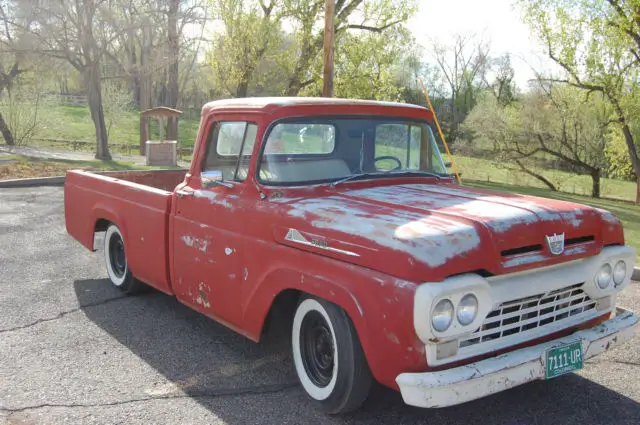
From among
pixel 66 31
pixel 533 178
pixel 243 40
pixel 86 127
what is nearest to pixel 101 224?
Answer: pixel 66 31

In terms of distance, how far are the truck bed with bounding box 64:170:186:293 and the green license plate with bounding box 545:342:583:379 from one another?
3.01 m

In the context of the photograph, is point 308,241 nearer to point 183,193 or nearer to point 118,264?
point 183,193

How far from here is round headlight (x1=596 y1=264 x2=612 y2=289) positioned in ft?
12.5

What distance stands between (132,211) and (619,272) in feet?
13.0

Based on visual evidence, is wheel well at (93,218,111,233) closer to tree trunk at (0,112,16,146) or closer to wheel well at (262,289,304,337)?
wheel well at (262,289,304,337)

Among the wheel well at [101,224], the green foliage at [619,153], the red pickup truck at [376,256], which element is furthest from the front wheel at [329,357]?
the green foliage at [619,153]

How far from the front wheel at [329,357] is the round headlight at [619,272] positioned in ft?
5.67

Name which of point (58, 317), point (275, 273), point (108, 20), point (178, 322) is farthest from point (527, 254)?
→ point (108, 20)

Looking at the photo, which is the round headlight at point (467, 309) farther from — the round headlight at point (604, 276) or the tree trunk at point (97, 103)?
the tree trunk at point (97, 103)

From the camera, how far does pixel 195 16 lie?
93.1 ft

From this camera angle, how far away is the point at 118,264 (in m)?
6.30

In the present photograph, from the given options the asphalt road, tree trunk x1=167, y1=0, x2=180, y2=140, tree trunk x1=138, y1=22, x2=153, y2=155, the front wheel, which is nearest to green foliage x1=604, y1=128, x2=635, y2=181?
tree trunk x1=167, y1=0, x2=180, y2=140

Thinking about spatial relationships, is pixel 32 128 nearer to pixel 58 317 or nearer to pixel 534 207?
pixel 58 317

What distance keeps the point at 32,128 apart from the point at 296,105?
2611 cm
